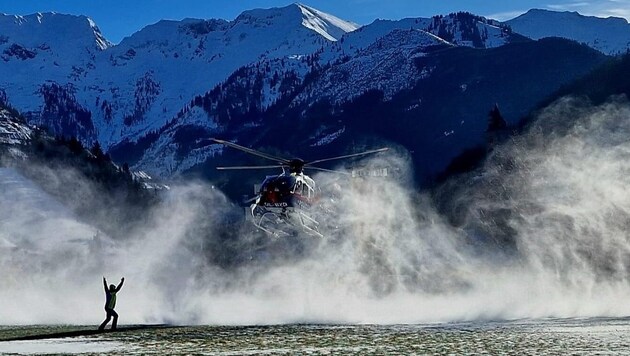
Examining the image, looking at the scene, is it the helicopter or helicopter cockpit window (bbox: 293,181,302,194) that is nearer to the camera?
the helicopter

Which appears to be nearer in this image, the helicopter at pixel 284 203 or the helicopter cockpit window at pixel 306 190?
the helicopter at pixel 284 203

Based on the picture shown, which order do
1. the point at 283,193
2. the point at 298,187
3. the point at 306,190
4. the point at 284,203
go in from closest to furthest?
1. the point at 284,203
2. the point at 283,193
3. the point at 298,187
4. the point at 306,190

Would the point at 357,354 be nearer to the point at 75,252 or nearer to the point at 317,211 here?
the point at 317,211

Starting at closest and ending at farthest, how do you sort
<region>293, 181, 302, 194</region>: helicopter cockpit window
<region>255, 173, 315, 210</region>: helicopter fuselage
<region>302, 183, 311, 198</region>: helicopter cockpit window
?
<region>255, 173, 315, 210</region>: helicopter fuselage → <region>293, 181, 302, 194</region>: helicopter cockpit window → <region>302, 183, 311, 198</region>: helicopter cockpit window

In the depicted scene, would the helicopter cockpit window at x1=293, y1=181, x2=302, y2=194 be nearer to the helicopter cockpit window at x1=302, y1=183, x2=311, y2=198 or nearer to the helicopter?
the helicopter

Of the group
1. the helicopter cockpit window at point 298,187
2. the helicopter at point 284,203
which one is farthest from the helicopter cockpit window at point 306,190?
the helicopter cockpit window at point 298,187

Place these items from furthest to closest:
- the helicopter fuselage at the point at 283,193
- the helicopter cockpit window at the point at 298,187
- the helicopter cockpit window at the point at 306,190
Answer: the helicopter cockpit window at the point at 306,190 → the helicopter cockpit window at the point at 298,187 → the helicopter fuselage at the point at 283,193

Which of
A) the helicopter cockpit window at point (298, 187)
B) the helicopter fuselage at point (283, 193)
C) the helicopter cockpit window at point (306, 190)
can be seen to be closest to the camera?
the helicopter fuselage at point (283, 193)

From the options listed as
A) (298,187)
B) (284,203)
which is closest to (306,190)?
(298,187)

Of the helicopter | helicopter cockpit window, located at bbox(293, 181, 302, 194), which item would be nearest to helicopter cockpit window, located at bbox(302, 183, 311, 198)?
the helicopter

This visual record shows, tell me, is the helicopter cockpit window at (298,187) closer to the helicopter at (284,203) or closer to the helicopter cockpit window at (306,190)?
the helicopter at (284,203)

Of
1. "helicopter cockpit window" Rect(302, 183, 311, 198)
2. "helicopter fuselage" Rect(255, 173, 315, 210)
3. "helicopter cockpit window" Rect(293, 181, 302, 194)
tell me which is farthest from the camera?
"helicopter cockpit window" Rect(302, 183, 311, 198)

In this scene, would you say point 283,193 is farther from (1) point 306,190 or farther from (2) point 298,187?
(1) point 306,190

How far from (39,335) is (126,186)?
15208 centimetres
